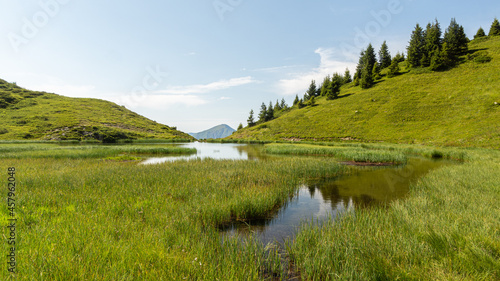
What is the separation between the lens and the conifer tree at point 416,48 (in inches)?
3652

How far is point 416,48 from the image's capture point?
306 feet

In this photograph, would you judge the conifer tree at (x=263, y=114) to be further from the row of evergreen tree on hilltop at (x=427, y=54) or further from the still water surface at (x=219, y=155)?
the still water surface at (x=219, y=155)

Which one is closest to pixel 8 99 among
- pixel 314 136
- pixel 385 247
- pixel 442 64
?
pixel 314 136

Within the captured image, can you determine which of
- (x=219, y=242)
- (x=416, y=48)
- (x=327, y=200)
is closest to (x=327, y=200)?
(x=327, y=200)

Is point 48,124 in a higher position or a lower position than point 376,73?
lower

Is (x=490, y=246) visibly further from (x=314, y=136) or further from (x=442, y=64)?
(x=442, y=64)

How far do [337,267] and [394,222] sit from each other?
167 inches

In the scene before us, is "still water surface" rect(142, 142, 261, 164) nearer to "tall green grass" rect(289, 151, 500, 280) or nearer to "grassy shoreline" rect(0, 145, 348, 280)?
"grassy shoreline" rect(0, 145, 348, 280)

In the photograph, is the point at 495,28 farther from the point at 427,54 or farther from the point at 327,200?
the point at 327,200

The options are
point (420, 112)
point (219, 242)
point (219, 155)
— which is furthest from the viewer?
point (420, 112)

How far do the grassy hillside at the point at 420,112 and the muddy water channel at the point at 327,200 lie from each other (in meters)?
38.6

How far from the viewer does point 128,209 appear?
8.35 m

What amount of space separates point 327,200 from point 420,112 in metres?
72.7

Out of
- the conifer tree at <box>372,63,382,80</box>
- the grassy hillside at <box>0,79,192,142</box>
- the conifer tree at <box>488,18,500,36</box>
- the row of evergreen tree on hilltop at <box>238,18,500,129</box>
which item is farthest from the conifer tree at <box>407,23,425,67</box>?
the grassy hillside at <box>0,79,192,142</box>
